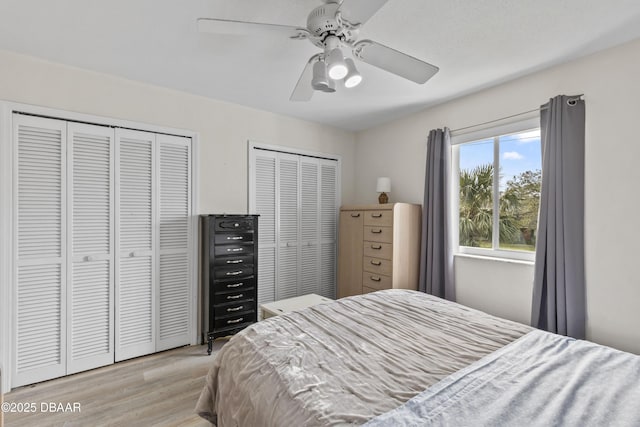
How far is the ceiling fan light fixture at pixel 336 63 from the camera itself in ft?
4.75

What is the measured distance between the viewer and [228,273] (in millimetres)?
2895

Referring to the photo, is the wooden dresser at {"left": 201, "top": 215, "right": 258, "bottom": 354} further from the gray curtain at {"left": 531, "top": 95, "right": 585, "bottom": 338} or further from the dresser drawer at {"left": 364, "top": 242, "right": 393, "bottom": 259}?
Answer: the gray curtain at {"left": 531, "top": 95, "right": 585, "bottom": 338}

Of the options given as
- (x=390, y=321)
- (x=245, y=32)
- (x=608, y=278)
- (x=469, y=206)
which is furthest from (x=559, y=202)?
(x=245, y=32)

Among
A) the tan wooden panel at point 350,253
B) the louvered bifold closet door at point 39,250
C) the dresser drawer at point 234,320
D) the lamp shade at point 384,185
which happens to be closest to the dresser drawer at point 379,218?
the tan wooden panel at point 350,253

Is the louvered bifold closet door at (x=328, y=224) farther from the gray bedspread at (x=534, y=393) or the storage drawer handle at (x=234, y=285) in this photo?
the gray bedspread at (x=534, y=393)

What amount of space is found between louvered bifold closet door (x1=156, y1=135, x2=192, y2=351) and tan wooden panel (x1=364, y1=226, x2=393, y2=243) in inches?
75.1

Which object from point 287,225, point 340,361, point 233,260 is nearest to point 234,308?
point 233,260

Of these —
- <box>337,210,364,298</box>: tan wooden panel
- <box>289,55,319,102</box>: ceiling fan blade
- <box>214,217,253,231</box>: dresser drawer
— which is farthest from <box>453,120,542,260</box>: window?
<box>214,217,253,231</box>: dresser drawer

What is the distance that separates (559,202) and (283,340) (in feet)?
7.28

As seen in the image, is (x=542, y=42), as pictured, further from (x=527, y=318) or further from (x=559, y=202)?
(x=527, y=318)

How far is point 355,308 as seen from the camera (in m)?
1.94

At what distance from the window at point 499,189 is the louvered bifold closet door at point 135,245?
303 centimetres

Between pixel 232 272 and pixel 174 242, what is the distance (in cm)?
63

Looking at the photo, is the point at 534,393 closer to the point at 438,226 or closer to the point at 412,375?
the point at 412,375
